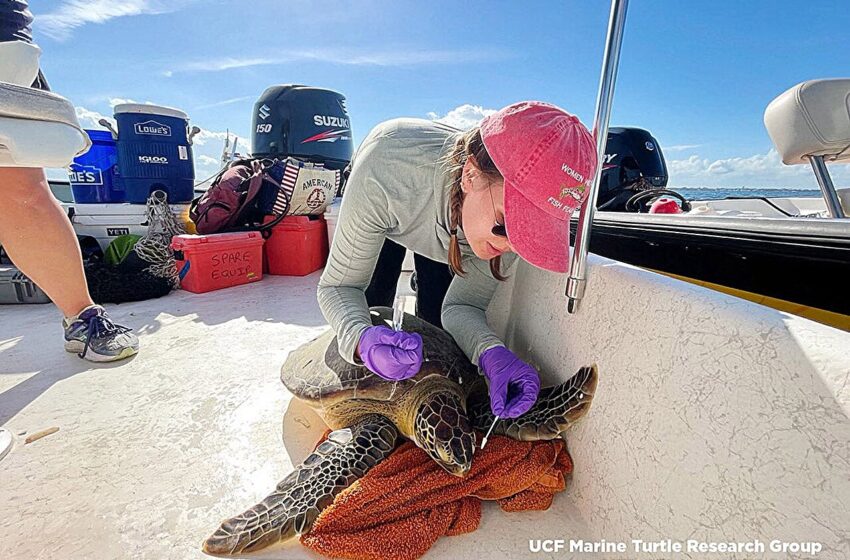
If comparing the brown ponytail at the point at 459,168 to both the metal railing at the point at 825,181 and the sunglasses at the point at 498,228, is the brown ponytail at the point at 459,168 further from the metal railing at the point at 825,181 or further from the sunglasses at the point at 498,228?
the metal railing at the point at 825,181

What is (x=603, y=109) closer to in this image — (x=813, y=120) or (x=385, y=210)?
(x=385, y=210)

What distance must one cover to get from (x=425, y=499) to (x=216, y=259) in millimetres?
1930

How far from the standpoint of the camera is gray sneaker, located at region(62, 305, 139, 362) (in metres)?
1.29

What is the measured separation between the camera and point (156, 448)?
0.89 metres

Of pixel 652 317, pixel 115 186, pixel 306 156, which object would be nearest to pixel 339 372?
pixel 652 317

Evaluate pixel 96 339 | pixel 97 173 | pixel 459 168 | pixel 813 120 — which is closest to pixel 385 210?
pixel 459 168

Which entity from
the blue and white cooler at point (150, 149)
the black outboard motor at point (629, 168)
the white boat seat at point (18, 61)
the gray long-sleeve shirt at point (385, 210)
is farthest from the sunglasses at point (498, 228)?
the blue and white cooler at point (150, 149)

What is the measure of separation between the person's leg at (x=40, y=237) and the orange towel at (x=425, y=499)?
4.07ft

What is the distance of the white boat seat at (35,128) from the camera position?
592mm

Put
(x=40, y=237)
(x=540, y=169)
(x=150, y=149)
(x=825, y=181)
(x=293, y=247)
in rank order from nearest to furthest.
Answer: (x=540, y=169) → (x=825, y=181) → (x=40, y=237) → (x=293, y=247) → (x=150, y=149)

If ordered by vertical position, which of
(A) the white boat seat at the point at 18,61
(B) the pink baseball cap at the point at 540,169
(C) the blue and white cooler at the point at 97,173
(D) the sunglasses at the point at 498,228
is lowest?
(C) the blue and white cooler at the point at 97,173

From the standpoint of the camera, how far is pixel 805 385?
1.21ft

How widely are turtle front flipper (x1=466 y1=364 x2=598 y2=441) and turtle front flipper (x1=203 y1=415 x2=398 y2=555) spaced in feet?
0.81

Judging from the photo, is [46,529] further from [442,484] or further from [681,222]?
[681,222]
